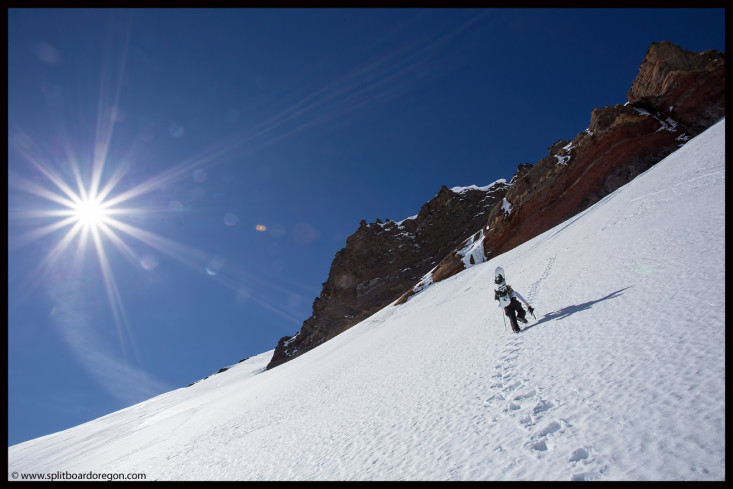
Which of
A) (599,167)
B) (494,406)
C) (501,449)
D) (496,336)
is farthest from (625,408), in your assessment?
(599,167)

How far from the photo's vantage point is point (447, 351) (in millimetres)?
10234

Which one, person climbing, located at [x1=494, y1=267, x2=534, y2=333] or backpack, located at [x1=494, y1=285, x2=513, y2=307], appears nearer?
person climbing, located at [x1=494, y1=267, x2=534, y2=333]

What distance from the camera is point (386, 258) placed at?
224 ft

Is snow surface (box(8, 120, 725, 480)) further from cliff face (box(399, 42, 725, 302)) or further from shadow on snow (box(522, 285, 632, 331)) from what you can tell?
cliff face (box(399, 42, 725, 302))

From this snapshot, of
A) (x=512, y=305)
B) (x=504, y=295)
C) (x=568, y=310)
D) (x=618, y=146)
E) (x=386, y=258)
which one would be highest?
(x=386, y=258)

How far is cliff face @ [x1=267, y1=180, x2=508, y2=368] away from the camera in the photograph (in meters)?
63.0

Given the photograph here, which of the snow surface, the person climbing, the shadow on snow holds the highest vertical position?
the person climbing

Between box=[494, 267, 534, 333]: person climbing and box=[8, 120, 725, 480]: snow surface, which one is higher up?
box=[494, 267, 534, 333]: person climbing

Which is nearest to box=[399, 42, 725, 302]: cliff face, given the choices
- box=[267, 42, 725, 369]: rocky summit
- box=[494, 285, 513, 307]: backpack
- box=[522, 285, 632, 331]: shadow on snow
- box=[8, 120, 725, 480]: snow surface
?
box=[267, 42, 725, 369]: rocky summit

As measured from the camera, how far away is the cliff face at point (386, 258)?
207 ft

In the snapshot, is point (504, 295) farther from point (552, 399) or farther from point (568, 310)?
point (552, 399)

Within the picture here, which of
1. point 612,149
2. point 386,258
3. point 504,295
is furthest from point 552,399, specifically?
point 386,258

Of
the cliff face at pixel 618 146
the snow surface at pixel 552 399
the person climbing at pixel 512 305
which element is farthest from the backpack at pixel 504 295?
the cliff face at pixel 618 146

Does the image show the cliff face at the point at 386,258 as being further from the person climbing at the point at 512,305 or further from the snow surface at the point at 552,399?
the person climbing at the point at 512,305
